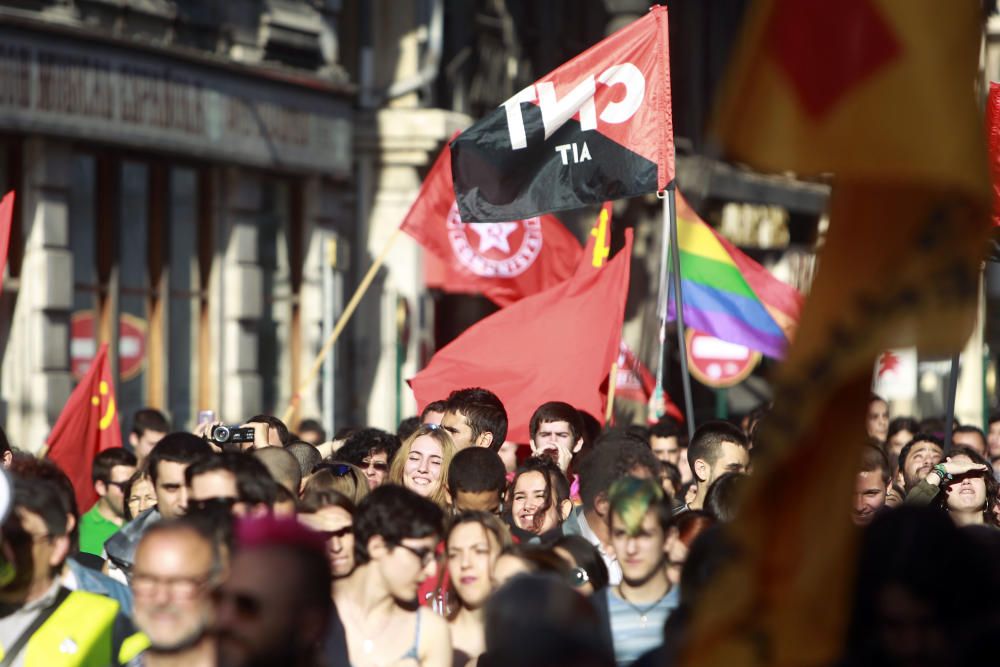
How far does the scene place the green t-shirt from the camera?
9.70 m

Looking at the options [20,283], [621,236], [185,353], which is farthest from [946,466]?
[621,236]

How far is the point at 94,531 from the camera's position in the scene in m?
9.89

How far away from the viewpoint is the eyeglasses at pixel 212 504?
6137 mm

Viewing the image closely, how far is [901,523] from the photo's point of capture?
15.8 feet

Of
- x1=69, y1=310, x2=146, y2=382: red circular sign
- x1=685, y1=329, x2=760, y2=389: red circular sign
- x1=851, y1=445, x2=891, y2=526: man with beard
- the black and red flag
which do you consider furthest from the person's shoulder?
x1=685, y1=329, x2=760, y2=389: red circular sign

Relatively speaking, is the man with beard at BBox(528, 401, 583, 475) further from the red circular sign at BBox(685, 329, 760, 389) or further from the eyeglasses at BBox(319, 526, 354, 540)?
the red circular sign at BBox(685, 329, 760, 389)

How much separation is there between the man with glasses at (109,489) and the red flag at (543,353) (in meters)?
1.99

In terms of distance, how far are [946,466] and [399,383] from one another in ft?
38.7

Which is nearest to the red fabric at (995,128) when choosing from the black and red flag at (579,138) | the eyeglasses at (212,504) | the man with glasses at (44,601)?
the black and red flag at (579,138)

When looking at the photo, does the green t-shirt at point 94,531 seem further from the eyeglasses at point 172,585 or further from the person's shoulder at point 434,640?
the eyeglasses at point 172,585

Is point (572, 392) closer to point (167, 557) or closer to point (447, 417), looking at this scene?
point (447, 417)

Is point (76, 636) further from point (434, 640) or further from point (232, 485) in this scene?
point (434, 640)

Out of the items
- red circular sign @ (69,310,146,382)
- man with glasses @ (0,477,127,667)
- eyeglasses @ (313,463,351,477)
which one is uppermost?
red circular sign @ (69,310,146,382)

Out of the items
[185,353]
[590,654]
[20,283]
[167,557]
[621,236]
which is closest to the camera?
[590,654]
